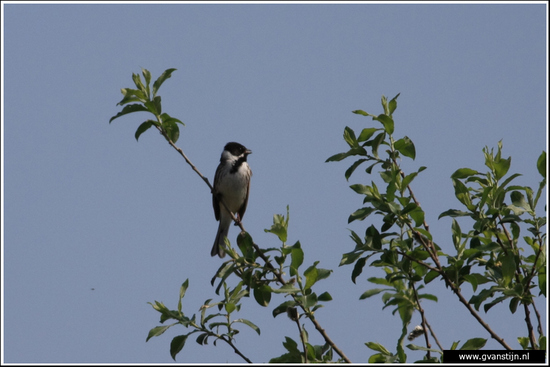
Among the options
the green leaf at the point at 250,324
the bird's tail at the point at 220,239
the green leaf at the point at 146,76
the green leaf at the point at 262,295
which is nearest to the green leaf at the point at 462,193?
the green leaf at the point at 262,295

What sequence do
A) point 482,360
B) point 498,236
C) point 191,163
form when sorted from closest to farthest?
point 482,360
point 498,236
point 191,163

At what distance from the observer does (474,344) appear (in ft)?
13.3

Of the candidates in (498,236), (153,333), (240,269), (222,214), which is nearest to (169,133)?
(240,269)

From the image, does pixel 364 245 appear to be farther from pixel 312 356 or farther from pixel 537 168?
pixel 537 168

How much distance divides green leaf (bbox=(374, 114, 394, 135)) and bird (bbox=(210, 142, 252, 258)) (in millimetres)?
4822

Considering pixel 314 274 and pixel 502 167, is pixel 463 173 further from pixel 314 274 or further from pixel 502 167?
pixel 314 274

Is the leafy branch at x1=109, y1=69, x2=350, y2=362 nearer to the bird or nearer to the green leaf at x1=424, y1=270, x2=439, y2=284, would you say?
the green leaf at x1=424, y1=270, x2=439, y2=284

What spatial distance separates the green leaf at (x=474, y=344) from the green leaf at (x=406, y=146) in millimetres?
1264

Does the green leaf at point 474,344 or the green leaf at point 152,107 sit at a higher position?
the green leaf at point 152,107

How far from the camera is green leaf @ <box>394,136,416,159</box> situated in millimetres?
4562

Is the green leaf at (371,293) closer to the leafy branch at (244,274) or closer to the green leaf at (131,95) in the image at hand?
the leafy branch at (244,274)

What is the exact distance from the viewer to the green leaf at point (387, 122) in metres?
4.54

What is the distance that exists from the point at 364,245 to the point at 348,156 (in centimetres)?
69

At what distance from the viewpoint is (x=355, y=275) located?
4.48 meters
